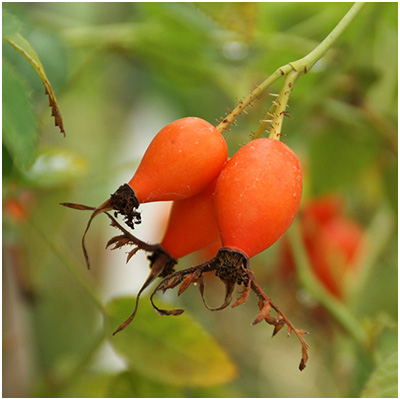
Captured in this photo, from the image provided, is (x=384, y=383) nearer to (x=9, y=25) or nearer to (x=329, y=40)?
(x=329, y=40)

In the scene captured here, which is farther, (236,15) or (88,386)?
(88,386)

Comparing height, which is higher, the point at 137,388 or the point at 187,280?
the point at 187,280

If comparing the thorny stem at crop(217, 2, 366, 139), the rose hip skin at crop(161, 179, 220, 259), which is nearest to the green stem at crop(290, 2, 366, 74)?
the thorny stem at crop(217, 2, 366, 139)

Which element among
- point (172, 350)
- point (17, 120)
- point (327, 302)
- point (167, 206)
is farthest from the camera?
point (167, 206)

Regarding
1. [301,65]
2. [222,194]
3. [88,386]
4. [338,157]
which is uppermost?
[301,65]

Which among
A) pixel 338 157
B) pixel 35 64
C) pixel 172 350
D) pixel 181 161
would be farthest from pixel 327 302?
pixel 35 64

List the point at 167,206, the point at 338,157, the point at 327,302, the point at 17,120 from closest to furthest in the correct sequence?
the point at 17,120, the point at 327,302, the point at 338,157, the point at 167,206

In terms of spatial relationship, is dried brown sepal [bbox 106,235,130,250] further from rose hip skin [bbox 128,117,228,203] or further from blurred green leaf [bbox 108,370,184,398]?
blurred green leaf [bbox 108,370,184,398]
